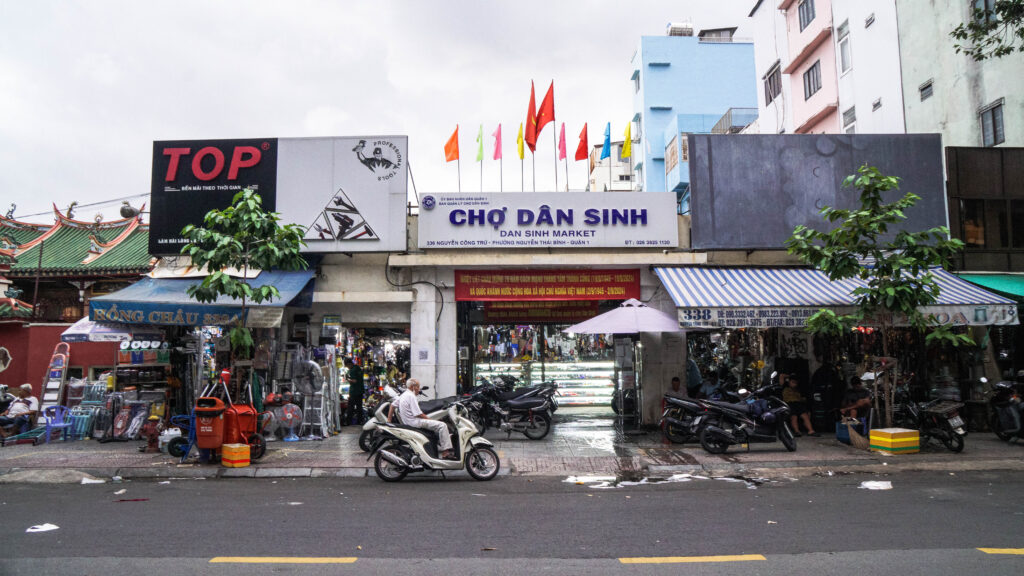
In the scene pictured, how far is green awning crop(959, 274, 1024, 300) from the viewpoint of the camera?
1369 cm

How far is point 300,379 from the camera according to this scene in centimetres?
1440

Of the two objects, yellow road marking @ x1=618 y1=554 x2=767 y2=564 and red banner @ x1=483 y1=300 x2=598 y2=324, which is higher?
red banner @ x1=483 y1=300 x2=598 y2=324

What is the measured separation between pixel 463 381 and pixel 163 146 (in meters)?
9.01

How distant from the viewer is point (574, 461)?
11.1 meters

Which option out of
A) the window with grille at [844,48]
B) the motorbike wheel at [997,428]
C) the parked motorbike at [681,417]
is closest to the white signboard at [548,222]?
the parked motorbike at [681,417]

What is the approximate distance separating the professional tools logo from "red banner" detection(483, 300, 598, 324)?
180 inches

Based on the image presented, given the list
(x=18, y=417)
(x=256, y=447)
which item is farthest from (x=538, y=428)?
(x=18, y=417)

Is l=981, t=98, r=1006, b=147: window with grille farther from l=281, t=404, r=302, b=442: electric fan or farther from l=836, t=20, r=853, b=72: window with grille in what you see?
l=281, t=404, r=302, b=442: electric fan

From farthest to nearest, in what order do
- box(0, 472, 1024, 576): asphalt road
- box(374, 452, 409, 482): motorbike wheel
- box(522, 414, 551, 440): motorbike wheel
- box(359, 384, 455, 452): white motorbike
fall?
1. box(522, 414, 551, 440): motorbike wheel
2. box(359, 384, 455, 452): white motorbike
3. box(374, 452, 409, 482): motorbike wheel
4. box(0, 472, 1024, 576): asphalt road

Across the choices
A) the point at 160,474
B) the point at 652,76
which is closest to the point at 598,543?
the point at 160,474

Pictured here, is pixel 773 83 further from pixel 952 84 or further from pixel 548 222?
pixel 548 222

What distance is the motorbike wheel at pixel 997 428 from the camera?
12206 millimetres

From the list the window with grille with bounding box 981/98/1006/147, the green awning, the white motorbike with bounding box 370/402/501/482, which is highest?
the window with grille with bounding box 981/98/1006/147

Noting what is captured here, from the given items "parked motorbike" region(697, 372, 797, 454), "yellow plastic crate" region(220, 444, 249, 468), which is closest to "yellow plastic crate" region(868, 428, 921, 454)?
"parked motorbike" region(697, 372, 797, 454)
